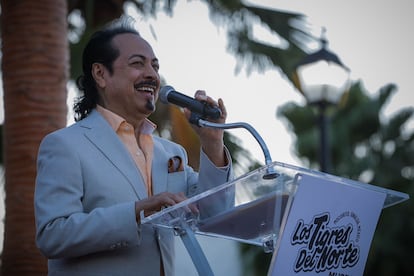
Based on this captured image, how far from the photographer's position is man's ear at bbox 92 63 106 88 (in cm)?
368

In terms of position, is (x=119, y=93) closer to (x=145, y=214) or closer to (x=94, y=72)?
(x=94, y=72)

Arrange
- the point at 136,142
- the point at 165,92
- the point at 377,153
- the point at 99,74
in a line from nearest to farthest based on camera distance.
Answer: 1. the point at 165,92
2. the point at 136,142
3. the point at 99,74
4. the point at 377,153

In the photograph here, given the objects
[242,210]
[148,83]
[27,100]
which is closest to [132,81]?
[148,83]

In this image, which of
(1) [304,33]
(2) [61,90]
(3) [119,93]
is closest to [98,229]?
(3) [119,93]

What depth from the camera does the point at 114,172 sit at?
3299 mm

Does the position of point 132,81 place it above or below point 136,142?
above

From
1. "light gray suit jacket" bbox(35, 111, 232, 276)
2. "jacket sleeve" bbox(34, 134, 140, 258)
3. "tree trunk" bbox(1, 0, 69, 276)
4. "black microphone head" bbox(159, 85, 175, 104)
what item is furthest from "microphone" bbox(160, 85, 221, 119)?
"tree trunk" bbox(1, 0, 69, 276)

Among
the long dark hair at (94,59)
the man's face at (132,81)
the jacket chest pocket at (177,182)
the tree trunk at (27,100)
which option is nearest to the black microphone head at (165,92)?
the man's face at (132,81)

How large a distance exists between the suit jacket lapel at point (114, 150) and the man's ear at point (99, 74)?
26cm

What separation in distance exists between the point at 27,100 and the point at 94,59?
7.25 feet

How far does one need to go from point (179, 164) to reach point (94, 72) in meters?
0.60

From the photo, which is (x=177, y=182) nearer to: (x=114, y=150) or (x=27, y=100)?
(x=114, y=150)

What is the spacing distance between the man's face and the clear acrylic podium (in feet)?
2.63

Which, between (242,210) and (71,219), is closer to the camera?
(242,210)
